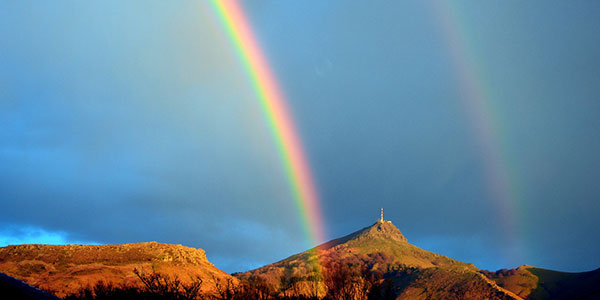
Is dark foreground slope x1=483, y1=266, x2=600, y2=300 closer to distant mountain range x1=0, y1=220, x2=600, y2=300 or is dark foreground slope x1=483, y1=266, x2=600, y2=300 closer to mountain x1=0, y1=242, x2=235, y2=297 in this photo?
distant mountain range x1=0, y1=220, x2=600, y2=300

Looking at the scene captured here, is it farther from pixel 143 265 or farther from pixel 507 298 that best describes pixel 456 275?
pixel 143 265

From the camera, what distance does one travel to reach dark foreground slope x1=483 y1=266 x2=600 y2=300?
15200 cm

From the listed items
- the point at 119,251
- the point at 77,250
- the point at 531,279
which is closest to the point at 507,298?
the point at 531,279

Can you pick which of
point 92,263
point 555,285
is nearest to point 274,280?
point 92,263

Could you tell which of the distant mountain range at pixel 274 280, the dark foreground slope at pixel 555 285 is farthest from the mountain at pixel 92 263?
the dark foreground slope at pixel 555 285

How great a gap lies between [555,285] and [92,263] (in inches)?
7731

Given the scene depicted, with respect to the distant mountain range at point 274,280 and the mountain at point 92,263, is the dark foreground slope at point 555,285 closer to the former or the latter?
the distant mountain range at point 274,280

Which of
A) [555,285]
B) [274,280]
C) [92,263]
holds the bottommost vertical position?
[92,263]

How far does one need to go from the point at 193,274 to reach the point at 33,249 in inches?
1607

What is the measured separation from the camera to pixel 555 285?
18012 centimetres

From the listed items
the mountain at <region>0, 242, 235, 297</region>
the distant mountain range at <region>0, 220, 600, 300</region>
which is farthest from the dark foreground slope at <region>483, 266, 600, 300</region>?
the mountain at <region>0, 242, 235, 297</region>

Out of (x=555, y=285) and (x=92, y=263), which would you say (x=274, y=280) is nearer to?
(x=92, y=263)

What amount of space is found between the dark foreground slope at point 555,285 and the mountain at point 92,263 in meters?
138

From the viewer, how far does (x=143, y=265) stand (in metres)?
98.6
